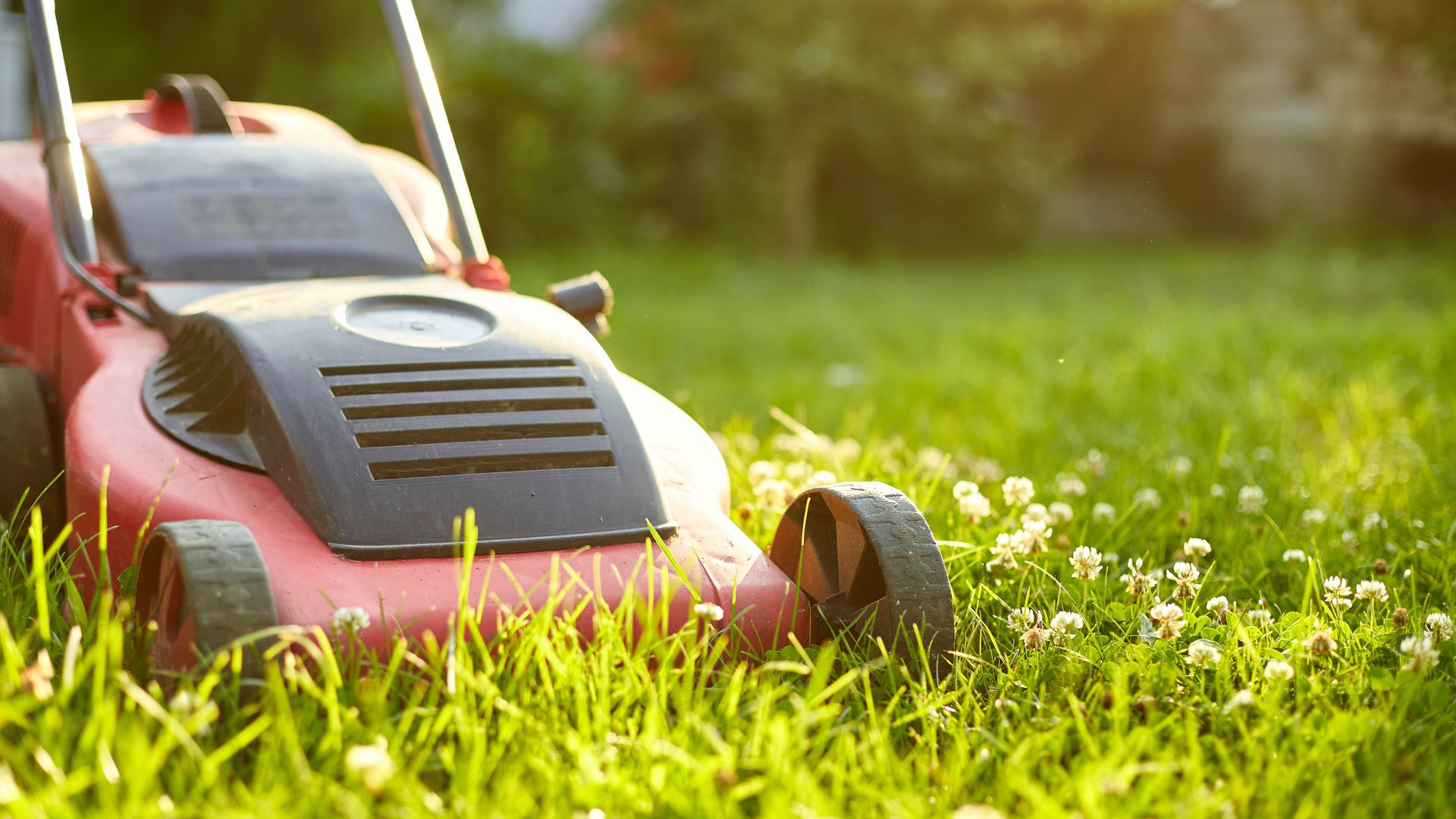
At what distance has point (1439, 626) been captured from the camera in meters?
1.75

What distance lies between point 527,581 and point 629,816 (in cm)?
40

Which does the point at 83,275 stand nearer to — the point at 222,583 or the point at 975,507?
the point at 222,583

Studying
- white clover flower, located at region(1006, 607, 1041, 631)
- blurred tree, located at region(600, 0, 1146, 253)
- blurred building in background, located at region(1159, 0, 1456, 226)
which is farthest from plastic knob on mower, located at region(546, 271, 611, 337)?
blurred building in background, located at region(1159, 0, 1456, 226)

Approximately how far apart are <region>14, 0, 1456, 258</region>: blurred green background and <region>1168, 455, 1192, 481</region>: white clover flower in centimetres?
569

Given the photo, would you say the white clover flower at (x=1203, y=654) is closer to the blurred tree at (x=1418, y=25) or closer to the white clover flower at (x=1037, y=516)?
the white clover flower at (x=1037, y=516)

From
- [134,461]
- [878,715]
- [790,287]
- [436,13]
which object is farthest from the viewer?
[436,13]

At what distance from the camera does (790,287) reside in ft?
23.9

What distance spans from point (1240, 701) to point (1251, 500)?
1029 mm

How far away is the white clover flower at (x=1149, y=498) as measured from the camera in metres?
2.45

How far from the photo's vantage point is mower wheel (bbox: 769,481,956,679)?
5.29 ft

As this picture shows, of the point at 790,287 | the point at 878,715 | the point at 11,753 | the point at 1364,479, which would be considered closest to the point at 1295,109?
the point at 790,287

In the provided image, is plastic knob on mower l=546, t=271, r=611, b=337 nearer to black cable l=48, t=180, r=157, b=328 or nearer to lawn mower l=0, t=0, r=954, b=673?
lawn mower l=0, t=0, r=954, b=673

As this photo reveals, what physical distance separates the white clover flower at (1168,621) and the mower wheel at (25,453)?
1.53 metres

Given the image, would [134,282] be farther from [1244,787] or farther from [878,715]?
[1244,787]
